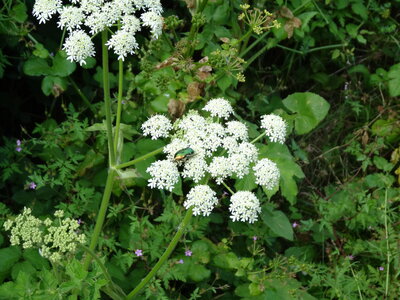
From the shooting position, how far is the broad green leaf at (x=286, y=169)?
3.38 m

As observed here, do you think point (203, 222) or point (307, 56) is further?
point (307, 56)

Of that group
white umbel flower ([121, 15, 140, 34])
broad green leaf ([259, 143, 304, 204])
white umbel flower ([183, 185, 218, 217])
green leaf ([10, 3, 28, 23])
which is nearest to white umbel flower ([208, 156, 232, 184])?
white umbel flower ([183, 185, 218, 217])

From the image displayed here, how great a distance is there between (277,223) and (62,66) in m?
2.07

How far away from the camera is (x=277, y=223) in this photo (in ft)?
12.1

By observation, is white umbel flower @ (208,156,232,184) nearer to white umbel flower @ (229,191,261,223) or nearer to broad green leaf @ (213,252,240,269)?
white umbel flower @ (229,191,261,223)

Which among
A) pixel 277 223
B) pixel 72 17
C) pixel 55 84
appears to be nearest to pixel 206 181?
pixel 277 223

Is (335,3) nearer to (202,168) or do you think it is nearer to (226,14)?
(226,14)

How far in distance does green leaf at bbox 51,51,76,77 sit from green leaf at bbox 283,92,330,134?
5.65ft

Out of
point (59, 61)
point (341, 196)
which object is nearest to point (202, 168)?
point (59, 61)

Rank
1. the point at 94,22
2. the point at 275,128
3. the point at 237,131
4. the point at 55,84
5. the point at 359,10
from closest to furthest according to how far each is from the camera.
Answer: the point at 94,22, the point at 237,131, the point at 275,128, the point at 55,84, the point at 359,10

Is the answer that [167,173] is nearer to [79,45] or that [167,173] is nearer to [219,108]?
[219,108]

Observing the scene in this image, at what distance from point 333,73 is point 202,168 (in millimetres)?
2937

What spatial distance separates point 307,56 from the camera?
211 inches

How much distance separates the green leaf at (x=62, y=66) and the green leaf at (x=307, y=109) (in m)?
Result: 1.72
